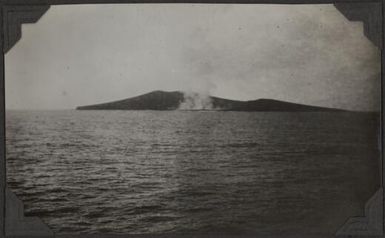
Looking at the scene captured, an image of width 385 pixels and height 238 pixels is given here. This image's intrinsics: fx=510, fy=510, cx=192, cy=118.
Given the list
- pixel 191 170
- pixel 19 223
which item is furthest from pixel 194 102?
pixel 19 223

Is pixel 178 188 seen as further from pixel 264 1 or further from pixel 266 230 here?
pixel 264 1

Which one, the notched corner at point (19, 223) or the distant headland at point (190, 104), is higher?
the distant headland at point (190, 104)

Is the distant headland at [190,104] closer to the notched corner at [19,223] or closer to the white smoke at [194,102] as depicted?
the white smoke at [194,102]

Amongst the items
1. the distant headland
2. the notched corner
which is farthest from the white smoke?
the notched corner

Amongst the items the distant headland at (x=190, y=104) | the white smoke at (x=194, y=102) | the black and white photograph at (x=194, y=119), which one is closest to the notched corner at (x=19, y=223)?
the black and white photograph at (x=194, y=119)

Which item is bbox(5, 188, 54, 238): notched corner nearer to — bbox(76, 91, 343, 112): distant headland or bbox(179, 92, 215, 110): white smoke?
bbox(76, 91, 343, 112): distant headland

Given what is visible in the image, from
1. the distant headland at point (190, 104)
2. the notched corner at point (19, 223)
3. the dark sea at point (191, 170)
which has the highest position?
the distant headland at point (190, 104)

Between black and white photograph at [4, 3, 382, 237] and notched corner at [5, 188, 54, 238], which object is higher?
black and white photograph at [4, 3, 382, 237]

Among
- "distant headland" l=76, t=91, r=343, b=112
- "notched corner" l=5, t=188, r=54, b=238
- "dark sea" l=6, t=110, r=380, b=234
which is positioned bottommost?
"notched corner" l=5, t=188, r=54, b=238

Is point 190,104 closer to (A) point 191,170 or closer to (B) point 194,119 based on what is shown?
(B) point 194,119
